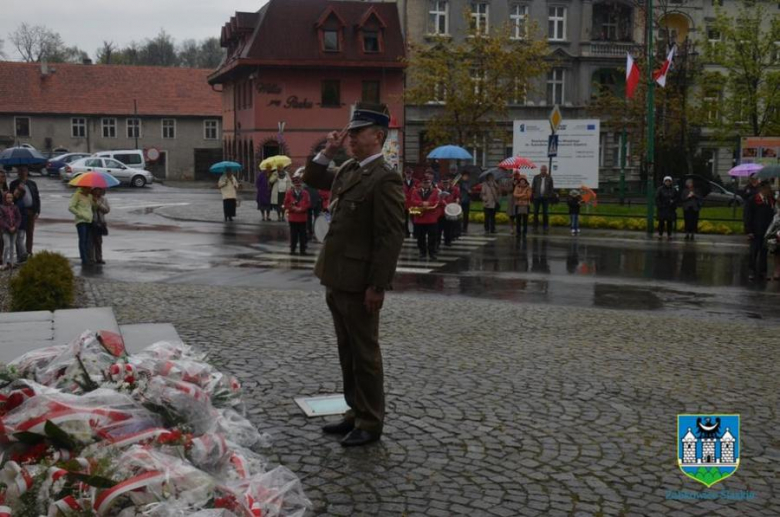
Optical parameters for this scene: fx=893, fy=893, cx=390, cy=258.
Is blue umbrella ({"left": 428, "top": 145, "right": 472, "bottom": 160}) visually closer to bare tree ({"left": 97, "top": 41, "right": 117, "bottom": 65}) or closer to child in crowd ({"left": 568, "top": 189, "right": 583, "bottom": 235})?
child in crowd ({"left": 568, "top": 189, "right": 583, "bottom": 235})

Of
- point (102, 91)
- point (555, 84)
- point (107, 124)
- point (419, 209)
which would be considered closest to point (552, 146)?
point (419, 209)

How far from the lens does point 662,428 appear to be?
6.31 m

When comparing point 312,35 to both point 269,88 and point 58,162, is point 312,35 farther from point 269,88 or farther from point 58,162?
point 58,162

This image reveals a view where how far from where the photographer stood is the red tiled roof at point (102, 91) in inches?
2594

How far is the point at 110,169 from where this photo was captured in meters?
50.3

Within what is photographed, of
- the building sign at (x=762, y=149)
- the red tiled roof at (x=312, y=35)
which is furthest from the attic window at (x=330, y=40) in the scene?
the building sign at (x=762, y=149)

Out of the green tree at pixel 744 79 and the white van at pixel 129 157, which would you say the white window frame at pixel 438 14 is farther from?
the white van at pixel 129 157

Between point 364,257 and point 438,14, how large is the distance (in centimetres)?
4889

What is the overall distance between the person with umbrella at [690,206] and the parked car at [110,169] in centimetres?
3417

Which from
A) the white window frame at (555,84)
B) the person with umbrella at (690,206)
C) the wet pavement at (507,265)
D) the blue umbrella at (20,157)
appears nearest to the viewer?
the wet pavement at (507,265)

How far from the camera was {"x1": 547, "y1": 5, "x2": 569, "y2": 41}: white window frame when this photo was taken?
54562 mm

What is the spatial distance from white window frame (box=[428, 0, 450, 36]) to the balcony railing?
9020 millimetres

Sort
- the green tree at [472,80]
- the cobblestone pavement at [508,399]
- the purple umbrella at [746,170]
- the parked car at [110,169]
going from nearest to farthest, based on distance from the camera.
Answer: the cobblestone pavement at [508,399] < the purple umbrella at [746,170] < the green tree at [472,80] < the parked car at [110,169]

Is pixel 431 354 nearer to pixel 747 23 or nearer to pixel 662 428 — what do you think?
pixel 662 428
